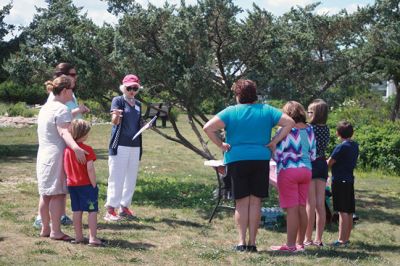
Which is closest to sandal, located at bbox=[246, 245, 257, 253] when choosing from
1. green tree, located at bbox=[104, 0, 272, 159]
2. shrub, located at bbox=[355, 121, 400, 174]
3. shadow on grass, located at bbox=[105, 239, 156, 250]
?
shadow on grass, located at bbox=[105, 239, 156, 250]

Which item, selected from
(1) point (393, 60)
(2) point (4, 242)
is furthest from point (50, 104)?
(1) point (393, 60)

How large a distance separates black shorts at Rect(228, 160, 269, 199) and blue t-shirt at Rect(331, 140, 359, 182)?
3.57ft

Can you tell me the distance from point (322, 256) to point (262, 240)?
88cm

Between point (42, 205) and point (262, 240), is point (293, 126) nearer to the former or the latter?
point (262, 240)

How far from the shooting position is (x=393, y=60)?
12508mm

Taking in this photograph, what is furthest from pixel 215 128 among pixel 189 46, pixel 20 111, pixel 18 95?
pixel 18 95

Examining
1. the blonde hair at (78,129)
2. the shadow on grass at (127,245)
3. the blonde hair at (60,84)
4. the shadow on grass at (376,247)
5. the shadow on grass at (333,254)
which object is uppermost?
the blonde hair at (60,84)

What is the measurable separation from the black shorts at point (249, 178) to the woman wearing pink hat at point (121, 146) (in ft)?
5.77

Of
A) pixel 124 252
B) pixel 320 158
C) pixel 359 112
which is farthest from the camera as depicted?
pixel 359 112

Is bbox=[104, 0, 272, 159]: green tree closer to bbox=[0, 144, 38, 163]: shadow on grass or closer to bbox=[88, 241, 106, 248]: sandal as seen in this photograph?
bbox=[88, 241, 106, 248]: sandal

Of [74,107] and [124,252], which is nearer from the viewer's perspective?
[124,252]

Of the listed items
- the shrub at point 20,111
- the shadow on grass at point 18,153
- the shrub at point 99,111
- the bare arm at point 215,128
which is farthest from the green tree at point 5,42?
the shrub at point 20,111

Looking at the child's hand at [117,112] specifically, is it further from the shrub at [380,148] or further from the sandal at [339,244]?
the shrub at [380,148]

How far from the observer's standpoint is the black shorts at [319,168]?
6.41 meters
